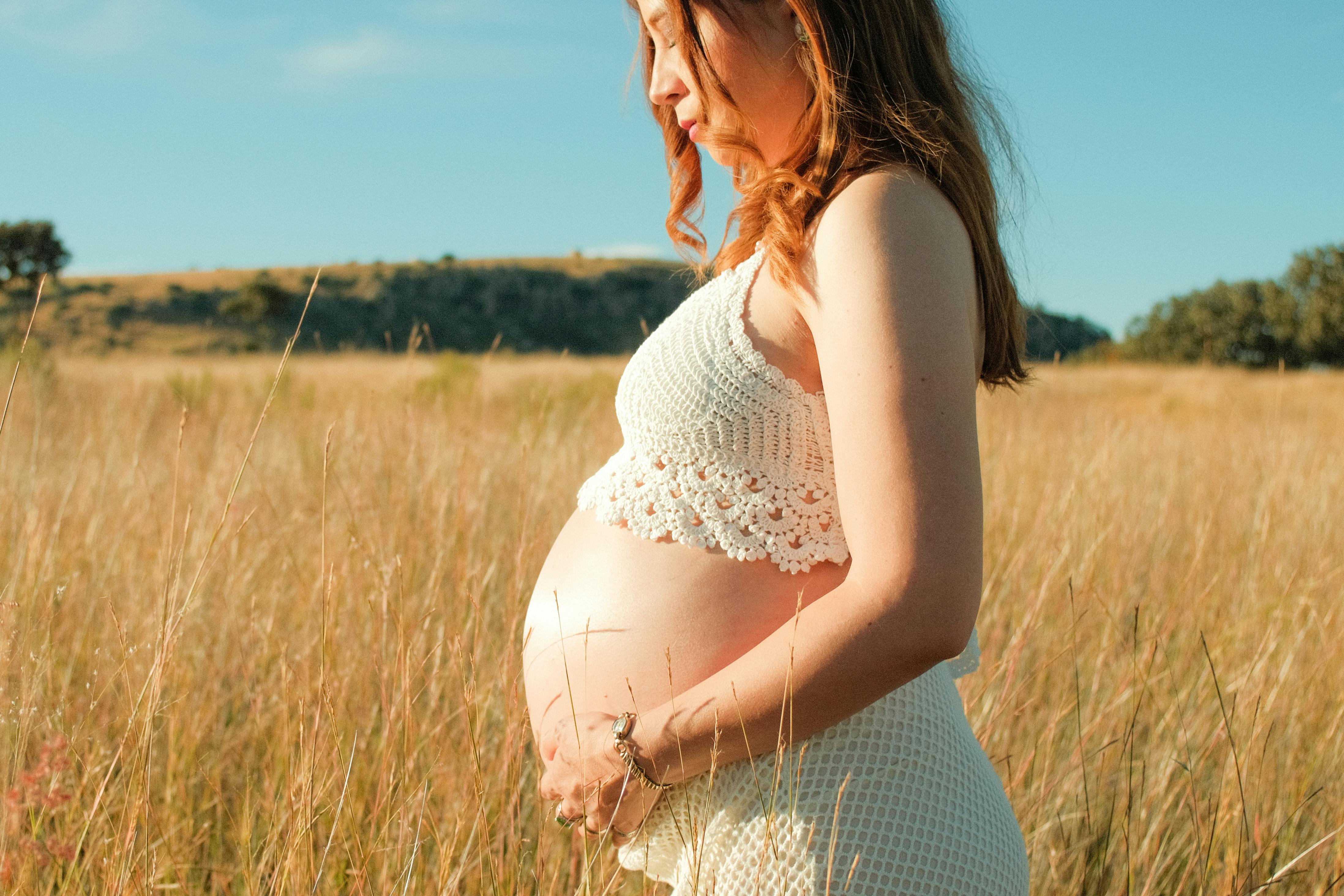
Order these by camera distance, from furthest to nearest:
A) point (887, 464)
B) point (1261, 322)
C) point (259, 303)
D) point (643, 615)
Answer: point (259, 303) → point (1261, 322) → point (643, 615) → point (887, 464)

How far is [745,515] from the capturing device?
950 mm

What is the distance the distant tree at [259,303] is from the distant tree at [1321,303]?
4855 centimetres

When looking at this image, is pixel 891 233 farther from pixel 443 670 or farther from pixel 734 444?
pixel 443 670

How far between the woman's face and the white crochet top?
16cm

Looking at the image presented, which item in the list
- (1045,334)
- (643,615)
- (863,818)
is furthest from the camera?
(1045,334)

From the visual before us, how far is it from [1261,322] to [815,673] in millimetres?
43080

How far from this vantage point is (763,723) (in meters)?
0.84

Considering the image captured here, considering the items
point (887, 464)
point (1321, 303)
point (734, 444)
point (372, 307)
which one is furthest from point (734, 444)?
point (372, 307)

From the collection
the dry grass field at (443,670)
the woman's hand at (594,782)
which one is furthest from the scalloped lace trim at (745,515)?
the dry grass field at (443,670)

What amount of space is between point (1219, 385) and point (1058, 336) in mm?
12566

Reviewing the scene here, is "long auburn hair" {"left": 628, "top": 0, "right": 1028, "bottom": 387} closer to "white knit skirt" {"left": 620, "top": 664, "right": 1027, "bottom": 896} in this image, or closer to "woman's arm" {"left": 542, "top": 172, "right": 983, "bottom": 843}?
"woman's arm" {"left": 542, "top": 172, "right": 983, "bottom": 843}

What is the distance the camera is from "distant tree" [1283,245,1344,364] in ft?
96.8

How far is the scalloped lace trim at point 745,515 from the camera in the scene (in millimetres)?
946

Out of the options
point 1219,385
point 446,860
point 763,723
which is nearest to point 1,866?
point 446,860
